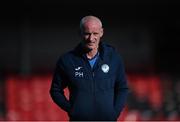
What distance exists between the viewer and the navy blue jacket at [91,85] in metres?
4.72

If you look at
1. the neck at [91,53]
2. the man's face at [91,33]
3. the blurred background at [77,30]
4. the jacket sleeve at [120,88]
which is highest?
the man's face at [91,33]

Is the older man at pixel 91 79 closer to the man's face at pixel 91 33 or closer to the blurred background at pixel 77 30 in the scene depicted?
the man's face at pixel 91 33

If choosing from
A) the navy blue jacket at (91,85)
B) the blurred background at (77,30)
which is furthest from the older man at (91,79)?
the blurred background at (77,30)

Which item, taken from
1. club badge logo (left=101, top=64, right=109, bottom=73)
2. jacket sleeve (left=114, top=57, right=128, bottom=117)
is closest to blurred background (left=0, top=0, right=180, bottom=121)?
jacket sleeve (left=114, top=57, right=128, bottom=117)

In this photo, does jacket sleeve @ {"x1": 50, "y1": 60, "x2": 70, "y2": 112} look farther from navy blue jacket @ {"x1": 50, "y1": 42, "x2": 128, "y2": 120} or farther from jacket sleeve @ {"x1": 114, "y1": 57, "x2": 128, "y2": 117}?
jacket sleeve @ {"x1": 114, "y1": 57, "x2": 128, "y2": 117}

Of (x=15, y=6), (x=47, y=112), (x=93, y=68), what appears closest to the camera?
(x=93, y=68)

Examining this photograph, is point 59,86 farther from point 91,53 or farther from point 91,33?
point 91,33

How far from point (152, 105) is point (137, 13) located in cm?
264

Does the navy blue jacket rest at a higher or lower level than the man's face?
lower

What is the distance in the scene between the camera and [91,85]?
186 inches

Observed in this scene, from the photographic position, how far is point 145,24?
13.8 m

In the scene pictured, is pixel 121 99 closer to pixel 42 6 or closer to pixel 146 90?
pixel 146 90

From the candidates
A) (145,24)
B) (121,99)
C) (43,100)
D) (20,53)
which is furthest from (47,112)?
(121,99)

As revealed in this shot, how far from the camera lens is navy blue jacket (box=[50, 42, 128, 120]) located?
4.72m
